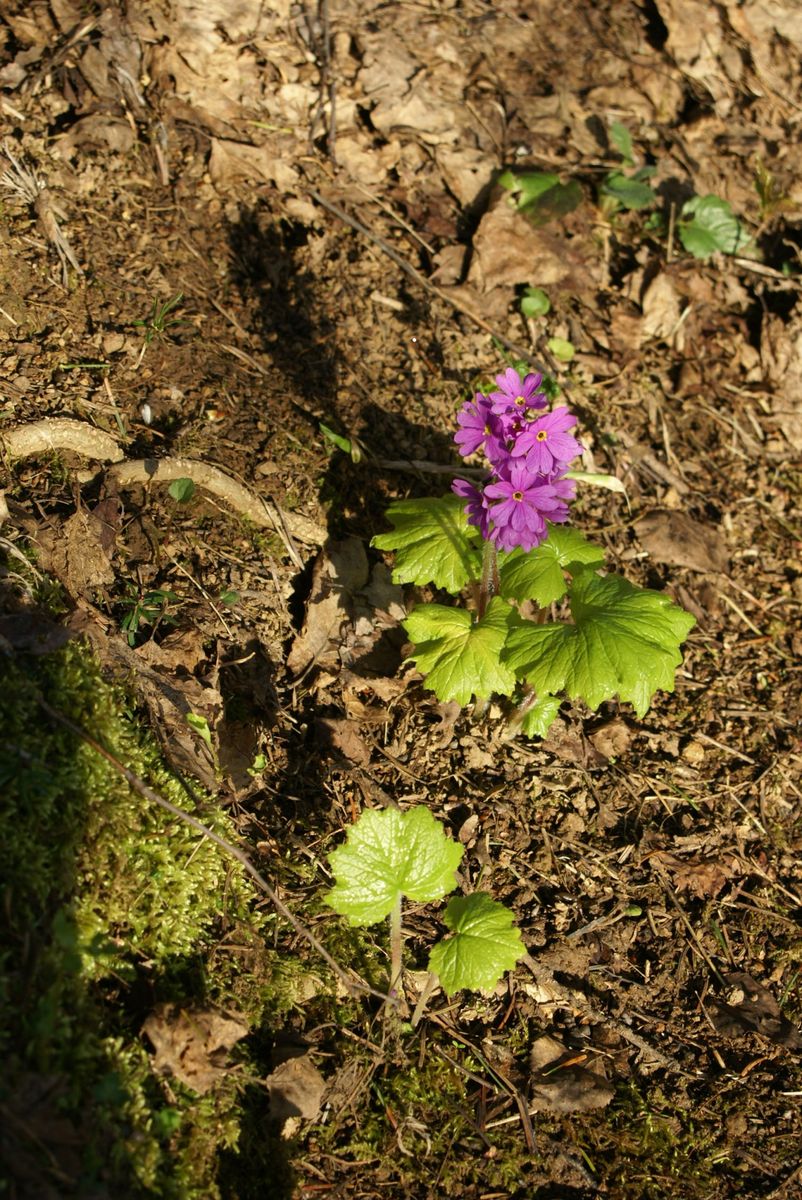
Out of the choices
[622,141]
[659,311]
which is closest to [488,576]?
[659,311]

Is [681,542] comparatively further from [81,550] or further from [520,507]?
[81,550]

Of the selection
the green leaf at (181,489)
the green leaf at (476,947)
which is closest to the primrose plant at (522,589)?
the green leaf at (476,947)

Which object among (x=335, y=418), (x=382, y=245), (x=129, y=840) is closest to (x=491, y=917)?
(x=129, y=840)

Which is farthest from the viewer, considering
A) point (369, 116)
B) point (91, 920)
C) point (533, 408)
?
point (369, 116)

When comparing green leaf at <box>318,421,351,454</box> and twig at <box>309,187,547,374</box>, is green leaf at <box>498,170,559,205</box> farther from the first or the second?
green leaf at <box>318,421,351,454</box>

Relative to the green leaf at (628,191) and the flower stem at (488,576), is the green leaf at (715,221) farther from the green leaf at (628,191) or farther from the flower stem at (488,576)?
the flower stem at (488,576)

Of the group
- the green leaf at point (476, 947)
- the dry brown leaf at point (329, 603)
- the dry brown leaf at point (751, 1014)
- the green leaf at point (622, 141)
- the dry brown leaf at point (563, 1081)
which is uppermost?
the green leaf at point (622, 141)

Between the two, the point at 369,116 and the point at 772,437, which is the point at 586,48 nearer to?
the point at 369,116
